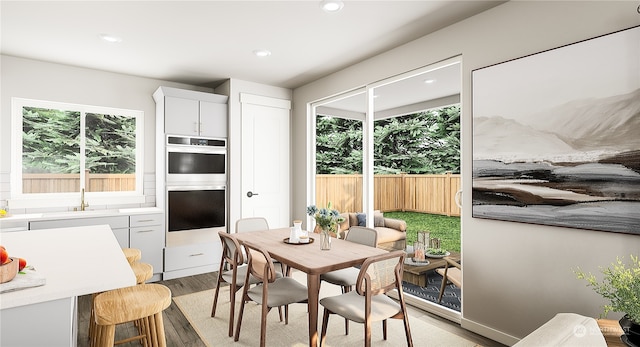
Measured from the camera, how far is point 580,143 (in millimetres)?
2123

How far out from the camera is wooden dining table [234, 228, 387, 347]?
211 centimetres

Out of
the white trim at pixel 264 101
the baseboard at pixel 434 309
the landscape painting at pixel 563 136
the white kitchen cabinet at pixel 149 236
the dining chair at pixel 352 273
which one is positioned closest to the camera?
the landscape painting at pixel 563 136

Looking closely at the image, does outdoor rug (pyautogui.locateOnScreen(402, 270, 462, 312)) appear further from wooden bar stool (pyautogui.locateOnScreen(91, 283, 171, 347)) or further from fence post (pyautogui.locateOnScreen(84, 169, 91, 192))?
fence post (pyautogui.locateOnScreen(84, 169, 91, 192))

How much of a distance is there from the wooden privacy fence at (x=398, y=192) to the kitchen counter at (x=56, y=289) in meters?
3.46

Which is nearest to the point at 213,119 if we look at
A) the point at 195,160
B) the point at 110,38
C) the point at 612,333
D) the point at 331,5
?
the point at 195,160

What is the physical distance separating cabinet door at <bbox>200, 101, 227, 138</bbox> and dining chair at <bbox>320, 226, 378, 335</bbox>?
8.03 feet

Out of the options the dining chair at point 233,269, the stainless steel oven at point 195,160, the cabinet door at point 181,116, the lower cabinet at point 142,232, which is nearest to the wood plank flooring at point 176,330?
the dining chair at point 233,269

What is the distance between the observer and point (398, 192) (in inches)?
227

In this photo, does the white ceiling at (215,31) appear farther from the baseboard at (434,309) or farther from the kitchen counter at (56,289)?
the baseboard at (434,309)

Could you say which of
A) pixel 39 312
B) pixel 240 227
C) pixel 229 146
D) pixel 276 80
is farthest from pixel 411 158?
A: pixel 39 312

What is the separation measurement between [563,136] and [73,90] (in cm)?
493

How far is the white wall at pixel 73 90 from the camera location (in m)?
3.64

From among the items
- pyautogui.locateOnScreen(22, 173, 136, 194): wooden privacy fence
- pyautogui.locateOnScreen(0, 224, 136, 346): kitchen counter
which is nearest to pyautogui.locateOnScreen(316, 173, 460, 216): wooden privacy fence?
pyautogui.locateOnScreen(22, 173, 136, 194): wooden privacy fence

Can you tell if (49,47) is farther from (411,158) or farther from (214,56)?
(411,158)
